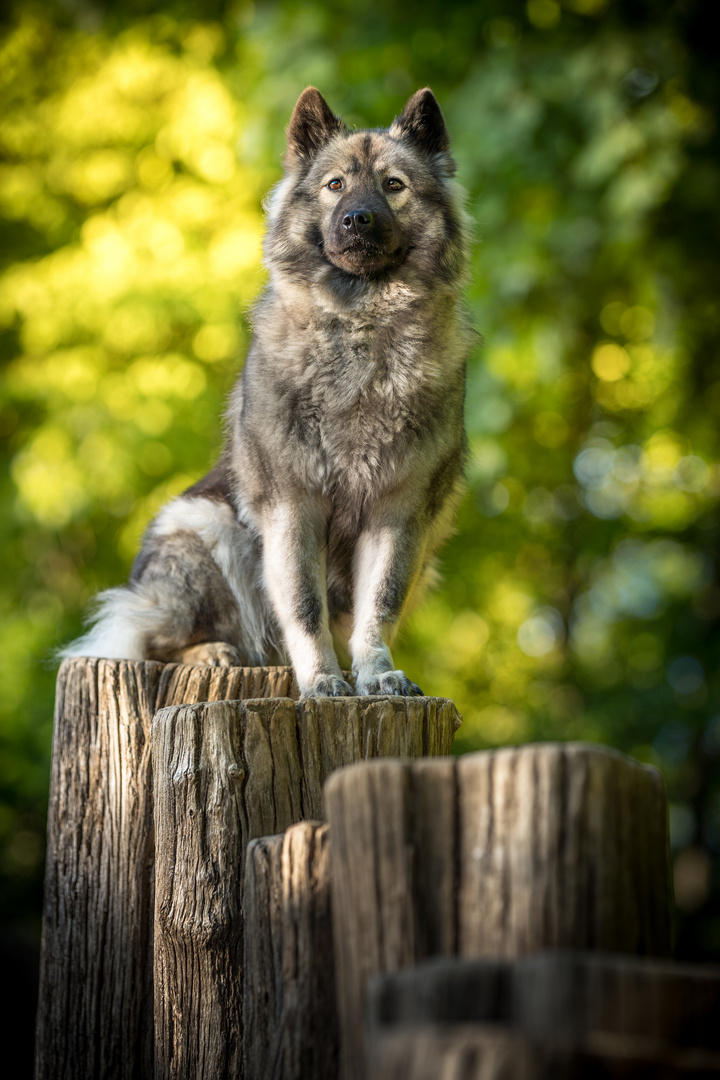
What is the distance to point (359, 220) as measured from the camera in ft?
10.9

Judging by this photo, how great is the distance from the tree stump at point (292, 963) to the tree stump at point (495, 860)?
164mm

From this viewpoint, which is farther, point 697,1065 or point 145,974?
point 145,974

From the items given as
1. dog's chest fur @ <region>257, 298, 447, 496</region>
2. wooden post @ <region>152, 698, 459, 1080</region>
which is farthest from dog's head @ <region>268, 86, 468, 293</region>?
wooden post @ <region>152, 698, 459, 1080</region>

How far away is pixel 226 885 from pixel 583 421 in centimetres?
827

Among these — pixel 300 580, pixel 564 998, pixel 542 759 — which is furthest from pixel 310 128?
pixel 564 998

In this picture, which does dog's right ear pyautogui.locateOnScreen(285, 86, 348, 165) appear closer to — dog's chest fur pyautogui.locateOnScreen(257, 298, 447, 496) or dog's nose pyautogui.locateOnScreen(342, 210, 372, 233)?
A: dog's nose pyautogui.locateOnScreen(342, 210, 372, 233)

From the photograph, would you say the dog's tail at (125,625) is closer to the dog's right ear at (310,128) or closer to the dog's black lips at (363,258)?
the dog's black lips at (363,258)

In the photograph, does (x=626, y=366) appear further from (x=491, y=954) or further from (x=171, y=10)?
(x=491, y=954)

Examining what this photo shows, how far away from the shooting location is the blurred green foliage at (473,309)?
607 centimetres

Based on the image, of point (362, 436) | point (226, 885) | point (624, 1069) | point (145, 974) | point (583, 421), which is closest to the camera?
point (624, 1069)

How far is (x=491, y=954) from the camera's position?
1.55 metres

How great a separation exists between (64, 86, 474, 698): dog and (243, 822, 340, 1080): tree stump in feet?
3.88

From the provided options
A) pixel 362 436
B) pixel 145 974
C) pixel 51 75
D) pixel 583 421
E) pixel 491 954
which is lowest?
pixel 145 974

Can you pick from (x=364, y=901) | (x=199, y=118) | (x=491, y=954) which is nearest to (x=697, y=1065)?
(x=491, y=954)
